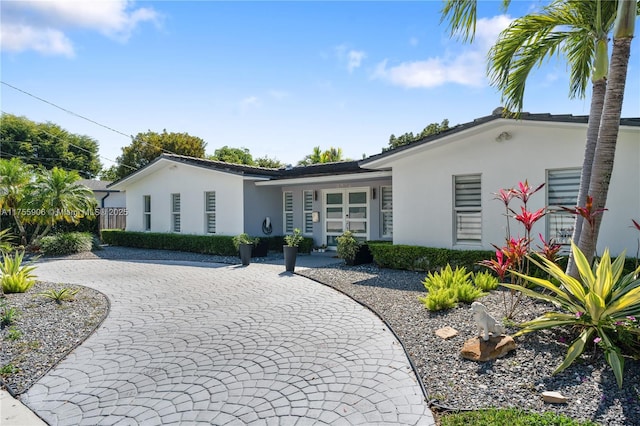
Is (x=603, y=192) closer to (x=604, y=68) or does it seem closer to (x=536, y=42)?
(x=604, y=68)

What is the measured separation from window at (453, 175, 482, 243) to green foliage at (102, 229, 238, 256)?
8.36 metres

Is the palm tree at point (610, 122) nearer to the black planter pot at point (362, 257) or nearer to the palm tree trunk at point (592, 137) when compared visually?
the palm tree trunk at point (592, 137)

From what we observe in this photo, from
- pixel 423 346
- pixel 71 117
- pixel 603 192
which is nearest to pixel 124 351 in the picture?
pixel 423 346

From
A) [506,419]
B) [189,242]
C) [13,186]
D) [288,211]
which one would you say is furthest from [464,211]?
[13,186]

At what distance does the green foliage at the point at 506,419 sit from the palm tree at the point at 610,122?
2.78m

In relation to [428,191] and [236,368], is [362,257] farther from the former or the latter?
[236,368]

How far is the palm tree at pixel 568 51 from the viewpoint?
19.7 feet

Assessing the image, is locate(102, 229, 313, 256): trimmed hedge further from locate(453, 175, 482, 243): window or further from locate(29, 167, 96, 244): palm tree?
locate(453, 175, 482, 243): window

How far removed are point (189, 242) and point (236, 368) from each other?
41.8 feet

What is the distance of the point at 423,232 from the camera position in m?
11.1

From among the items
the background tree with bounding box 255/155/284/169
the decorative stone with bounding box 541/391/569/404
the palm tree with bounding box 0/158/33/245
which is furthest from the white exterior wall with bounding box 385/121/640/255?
the background tree with bounding box 255/155/284/169

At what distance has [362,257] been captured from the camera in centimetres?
1218

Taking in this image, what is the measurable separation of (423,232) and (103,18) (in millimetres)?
11262

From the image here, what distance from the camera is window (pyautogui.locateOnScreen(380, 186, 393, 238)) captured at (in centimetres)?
1418
